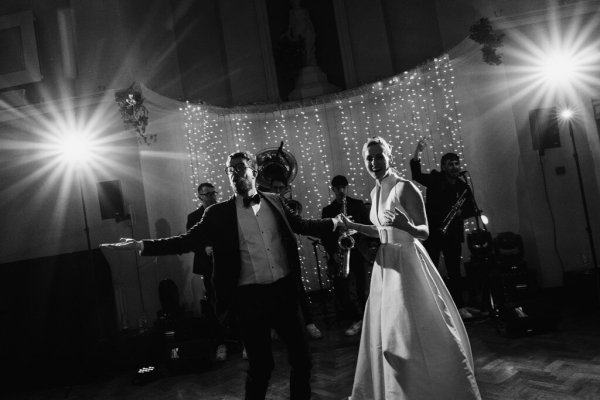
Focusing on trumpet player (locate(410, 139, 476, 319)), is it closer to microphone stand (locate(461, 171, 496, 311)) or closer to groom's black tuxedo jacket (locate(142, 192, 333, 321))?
microphone stand (locate(461, 171, 496, 311))

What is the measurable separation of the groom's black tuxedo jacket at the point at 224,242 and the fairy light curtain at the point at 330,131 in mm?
4372

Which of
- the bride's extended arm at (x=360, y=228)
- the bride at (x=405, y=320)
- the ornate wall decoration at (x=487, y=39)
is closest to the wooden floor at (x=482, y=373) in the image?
the bride at (x=405, y=320)

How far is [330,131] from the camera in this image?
791cm

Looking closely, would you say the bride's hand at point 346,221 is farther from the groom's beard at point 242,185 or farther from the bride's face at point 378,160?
the groom's beard at point 242,185

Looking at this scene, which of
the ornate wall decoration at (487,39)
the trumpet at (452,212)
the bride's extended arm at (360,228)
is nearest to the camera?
the bride's extended arm at (360,228)

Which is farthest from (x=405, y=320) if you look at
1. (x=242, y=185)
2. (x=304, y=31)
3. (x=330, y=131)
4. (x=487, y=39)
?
(x=304, y=31)

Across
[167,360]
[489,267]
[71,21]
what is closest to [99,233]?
[167,360]

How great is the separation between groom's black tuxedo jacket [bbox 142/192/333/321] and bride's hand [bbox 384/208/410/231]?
1.67ft

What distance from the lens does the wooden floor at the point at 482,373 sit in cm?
276

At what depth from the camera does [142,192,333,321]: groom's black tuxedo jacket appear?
89.7 inches

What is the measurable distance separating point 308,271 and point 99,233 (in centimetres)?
372

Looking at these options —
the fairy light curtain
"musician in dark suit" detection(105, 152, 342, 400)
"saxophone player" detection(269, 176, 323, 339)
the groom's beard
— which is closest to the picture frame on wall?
the fairy light curtain

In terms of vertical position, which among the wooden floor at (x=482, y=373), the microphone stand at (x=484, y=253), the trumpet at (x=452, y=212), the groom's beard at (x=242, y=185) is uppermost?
the groom's beard at (x=242, y=185)

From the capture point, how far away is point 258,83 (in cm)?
819
